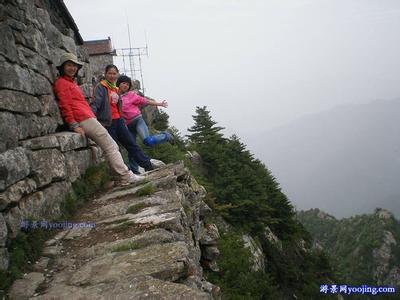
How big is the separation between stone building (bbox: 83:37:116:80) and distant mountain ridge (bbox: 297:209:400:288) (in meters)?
44.2

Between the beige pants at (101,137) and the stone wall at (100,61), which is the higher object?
the stone wall at (100,61)

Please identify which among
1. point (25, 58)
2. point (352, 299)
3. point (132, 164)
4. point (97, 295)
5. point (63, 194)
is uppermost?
point (25, 58)

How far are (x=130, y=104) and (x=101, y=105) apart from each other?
1.29 meters

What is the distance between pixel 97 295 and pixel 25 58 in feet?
12.4

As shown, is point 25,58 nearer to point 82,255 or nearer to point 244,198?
point 82,255

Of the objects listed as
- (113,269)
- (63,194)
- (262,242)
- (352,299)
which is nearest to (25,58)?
(63,194)

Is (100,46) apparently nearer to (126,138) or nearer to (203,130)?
(203,130)

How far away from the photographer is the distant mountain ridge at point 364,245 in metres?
66.0

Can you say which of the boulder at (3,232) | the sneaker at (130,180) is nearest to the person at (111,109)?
the sneaker at (130,180)

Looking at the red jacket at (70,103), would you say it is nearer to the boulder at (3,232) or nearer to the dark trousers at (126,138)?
the dark trousers at (126,138)

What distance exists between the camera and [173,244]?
3.91 m

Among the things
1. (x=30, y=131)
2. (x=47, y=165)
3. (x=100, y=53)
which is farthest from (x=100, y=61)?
(x=47, y=165)

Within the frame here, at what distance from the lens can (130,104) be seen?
809cm

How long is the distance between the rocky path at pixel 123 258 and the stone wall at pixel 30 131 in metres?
0.46
